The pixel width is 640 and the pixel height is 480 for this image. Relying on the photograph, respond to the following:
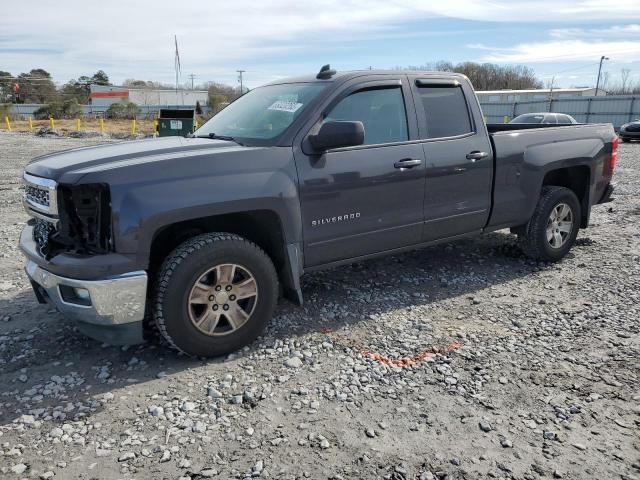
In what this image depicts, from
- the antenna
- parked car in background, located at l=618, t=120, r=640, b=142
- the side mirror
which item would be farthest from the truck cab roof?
parked car in background, located at l=618, t=120, r=640, b=142

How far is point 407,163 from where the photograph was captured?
4.41m

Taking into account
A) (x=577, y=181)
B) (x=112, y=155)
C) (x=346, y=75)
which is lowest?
(x=577, y=181)

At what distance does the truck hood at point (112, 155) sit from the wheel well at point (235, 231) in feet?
1.60

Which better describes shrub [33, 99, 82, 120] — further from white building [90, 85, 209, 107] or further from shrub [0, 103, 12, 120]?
white building [90, 85, 209, 107]

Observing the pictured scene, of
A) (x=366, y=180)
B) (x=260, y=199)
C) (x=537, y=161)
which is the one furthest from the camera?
(x=537, y=161)

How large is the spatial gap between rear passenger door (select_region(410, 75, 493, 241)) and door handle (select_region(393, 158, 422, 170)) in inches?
5.6

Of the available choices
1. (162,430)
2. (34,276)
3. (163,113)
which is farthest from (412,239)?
(163,113)

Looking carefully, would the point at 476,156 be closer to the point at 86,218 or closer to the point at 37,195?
the point at 86,218

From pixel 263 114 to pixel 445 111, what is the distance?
1.67 meters

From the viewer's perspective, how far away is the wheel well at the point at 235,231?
3.79m

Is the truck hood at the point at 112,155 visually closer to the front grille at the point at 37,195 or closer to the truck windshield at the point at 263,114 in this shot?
the front grille at the point at 37,195

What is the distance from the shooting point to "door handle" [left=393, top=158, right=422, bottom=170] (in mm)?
4372

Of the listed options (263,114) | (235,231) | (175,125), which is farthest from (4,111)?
(235,231)

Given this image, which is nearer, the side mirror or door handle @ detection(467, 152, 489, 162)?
the side mirror
